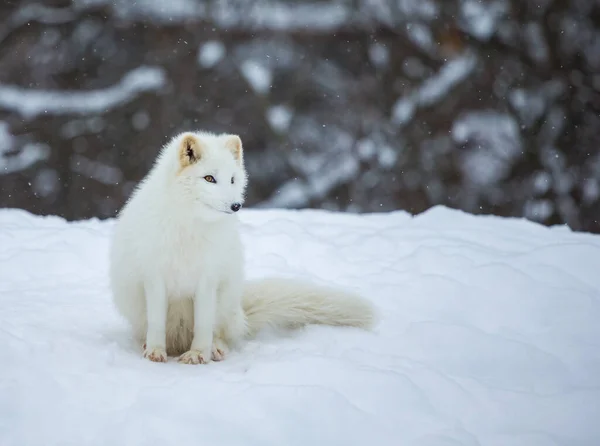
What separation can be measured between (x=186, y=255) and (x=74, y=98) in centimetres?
537

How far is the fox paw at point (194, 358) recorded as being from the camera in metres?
2.33

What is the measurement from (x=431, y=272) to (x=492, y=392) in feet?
4.50

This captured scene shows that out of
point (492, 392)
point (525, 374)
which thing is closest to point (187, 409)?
point (492, 392)

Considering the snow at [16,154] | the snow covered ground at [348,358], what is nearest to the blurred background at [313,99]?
the snow at [16,154]

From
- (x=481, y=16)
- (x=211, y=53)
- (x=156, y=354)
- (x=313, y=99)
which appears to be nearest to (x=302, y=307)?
(x=156, y=354)

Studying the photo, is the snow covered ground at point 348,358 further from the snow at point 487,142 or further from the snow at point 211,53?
the snow at point 211,53

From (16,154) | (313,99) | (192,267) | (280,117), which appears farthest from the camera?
(313,99)

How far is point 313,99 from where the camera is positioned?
7.27m

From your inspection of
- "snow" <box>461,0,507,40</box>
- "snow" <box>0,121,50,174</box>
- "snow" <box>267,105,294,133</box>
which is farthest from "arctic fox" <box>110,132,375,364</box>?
"snow" <box>461,0,507,40</box>

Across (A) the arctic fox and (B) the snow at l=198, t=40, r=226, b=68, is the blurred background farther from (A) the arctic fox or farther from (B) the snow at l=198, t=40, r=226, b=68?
(A) the arctic fox

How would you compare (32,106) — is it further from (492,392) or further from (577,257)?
(492,392)

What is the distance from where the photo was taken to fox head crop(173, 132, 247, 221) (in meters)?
2.27

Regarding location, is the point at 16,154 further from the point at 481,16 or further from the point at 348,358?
the point at 348,358

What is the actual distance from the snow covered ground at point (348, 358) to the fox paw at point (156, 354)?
0.07m
